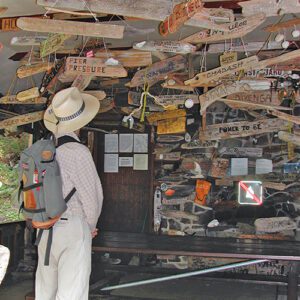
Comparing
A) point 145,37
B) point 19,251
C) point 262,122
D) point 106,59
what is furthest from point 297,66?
point 19,251

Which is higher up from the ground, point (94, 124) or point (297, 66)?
point (297, 66)

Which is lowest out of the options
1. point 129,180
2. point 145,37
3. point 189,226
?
point 189,226

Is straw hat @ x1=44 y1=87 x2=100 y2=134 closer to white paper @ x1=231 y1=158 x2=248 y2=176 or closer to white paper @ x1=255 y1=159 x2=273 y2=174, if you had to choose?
white paper @ x1=231 y1=158 x2=248 y2=176

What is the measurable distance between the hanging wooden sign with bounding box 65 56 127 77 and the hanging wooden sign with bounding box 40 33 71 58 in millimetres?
209

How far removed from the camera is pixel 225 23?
3.92m

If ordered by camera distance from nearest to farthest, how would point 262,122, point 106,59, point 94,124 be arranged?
point 106,59 → point 262,122 → point 94,124

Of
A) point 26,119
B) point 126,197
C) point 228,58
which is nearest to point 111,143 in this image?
point 126,197

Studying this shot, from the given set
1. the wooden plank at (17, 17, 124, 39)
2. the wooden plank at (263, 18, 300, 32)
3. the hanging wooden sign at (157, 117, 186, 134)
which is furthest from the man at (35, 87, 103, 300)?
the hanging wooden sign at (157, 117, 186, 134)

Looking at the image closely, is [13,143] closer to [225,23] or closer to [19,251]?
[19,251]

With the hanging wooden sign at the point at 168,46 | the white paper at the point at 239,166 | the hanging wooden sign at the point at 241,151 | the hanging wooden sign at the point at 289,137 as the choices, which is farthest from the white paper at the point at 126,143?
the hanging wooden sign at the point at 168,46

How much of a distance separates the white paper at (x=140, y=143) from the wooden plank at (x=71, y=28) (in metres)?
3.31

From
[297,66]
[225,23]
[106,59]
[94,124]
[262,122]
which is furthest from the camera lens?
[94,124]

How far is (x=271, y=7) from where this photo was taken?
11.6 feet

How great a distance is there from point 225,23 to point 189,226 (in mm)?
3599
